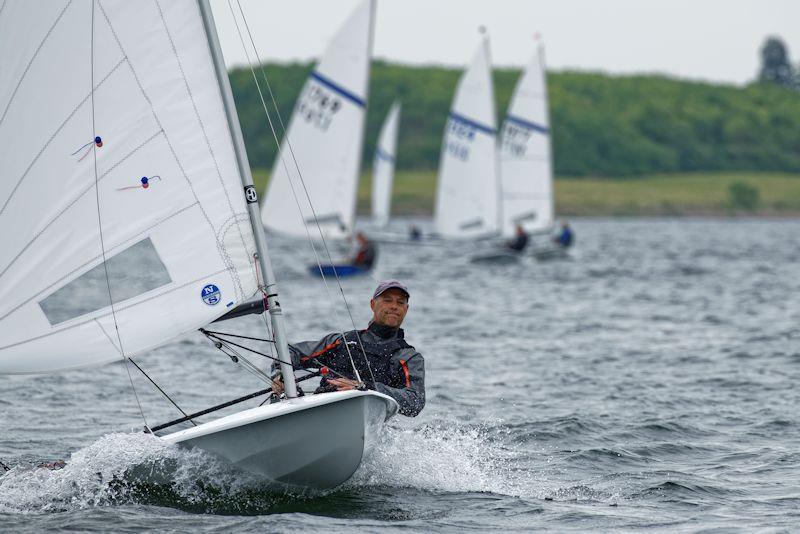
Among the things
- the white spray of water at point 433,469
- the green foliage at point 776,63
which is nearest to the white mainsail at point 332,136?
the white spray of water at point 433,469

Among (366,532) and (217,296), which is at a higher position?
(217,296)

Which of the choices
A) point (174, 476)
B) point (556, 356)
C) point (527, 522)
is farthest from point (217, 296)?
point (556, 356)

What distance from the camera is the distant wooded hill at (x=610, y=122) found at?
441 ft

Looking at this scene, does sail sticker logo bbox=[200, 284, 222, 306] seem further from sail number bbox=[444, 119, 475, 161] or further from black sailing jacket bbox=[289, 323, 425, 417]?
sail number bbox=[444, 119, 475, 161]

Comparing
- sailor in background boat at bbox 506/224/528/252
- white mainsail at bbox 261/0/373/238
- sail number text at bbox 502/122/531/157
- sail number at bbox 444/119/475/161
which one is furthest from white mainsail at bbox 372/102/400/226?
white mainsail at bbox 261/0/373/238

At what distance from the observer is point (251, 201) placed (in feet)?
26.7

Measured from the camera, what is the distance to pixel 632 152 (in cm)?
13600

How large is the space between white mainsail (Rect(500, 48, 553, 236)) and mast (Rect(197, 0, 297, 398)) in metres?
32.6

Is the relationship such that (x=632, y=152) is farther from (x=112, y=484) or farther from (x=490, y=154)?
(x=112, y=484)

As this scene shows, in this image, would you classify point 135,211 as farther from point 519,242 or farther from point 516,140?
point 516,140

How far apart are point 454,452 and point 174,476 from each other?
2412 mm

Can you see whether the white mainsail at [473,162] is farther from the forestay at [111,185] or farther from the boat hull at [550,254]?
the forestay at [111,185]

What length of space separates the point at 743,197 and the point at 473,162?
77.5 meters

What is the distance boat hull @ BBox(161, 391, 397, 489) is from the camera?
7.79 meters
